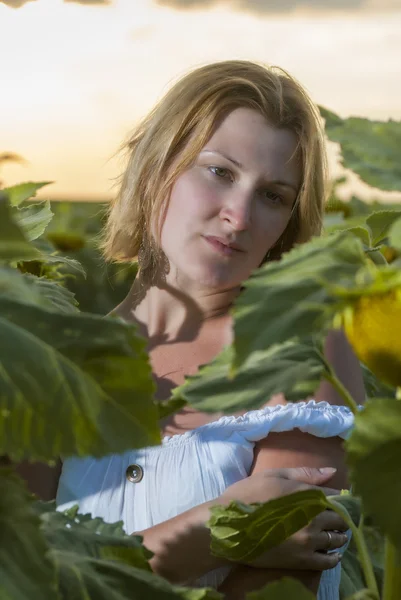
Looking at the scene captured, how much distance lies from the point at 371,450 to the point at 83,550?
0.83 ft

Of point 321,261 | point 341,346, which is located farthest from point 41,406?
point 341,346

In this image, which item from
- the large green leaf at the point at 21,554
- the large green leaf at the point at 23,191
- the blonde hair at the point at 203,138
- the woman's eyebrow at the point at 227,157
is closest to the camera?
the large green leaf at the point at 21,554

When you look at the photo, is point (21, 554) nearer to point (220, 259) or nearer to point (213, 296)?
point (220, 259)

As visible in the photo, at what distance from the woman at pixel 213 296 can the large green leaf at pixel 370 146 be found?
0.68 meters

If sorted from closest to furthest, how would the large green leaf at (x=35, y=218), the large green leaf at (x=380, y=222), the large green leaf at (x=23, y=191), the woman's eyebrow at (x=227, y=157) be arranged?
the large green leaf at (x=380, y=222) < the large green leaf at (x=35, y=218) < the large green leaf at (x=23, y=191) < the woman's eyebrow at (x=227, y=157)

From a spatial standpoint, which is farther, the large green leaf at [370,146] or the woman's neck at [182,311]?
the woman's neck at [182,311]

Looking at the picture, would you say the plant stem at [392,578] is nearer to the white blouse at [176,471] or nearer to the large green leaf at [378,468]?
the large green leaf at [378,468]

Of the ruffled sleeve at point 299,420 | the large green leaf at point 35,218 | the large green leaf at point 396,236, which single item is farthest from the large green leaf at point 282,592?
the ruffled sleeve at point 299,420

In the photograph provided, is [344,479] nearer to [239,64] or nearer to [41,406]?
[239,64]

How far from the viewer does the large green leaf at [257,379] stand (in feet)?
1.99

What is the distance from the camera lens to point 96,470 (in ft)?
5.20

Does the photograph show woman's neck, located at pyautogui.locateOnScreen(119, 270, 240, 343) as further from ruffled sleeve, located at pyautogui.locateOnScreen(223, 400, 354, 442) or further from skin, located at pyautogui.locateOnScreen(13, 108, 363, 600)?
ruffled sleeve, located at pyautogui.locateOnScreen(223, 400, 354, 442)

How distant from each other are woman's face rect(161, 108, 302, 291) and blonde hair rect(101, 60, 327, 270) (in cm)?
3

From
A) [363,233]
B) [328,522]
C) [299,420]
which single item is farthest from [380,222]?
[299,420]
